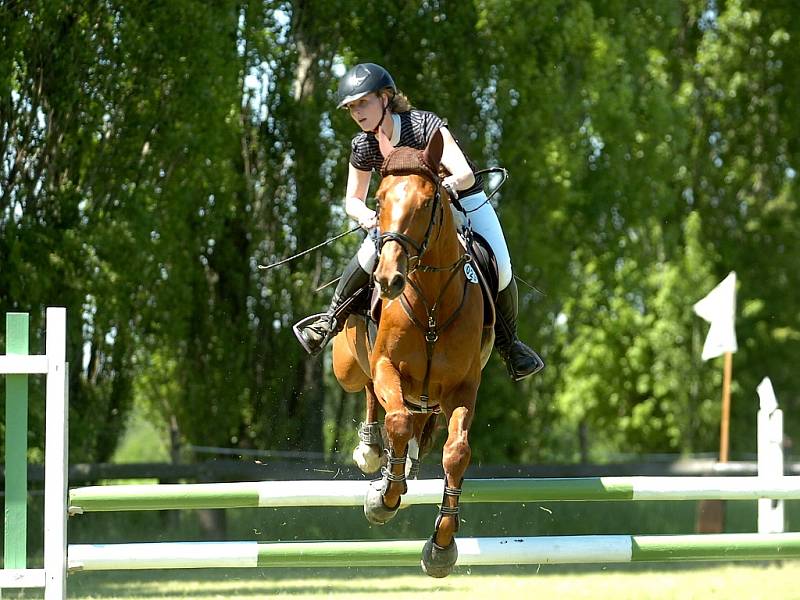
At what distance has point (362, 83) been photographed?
18.0ft

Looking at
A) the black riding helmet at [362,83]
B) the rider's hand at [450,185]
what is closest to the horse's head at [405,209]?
the rider's hand at [450,185]

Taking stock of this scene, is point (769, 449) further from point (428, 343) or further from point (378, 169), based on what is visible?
point (378, 169)

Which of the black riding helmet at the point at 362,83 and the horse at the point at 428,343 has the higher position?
the black riding helmet at the point at 362,83

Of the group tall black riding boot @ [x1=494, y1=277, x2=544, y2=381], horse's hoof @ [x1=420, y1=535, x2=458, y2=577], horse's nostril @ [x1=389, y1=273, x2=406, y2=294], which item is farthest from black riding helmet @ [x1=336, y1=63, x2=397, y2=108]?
horse's hoof @ [x1=420, y1=535, x2=458, y2=577]

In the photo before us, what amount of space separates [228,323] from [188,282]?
2.85 feet

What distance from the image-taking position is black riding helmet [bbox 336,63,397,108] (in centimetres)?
548

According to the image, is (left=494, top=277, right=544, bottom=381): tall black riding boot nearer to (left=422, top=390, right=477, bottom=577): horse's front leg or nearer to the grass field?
(left=422, top=390, right=477, bottom=577): horse's front leg

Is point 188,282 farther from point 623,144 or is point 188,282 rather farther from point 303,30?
point 623,144

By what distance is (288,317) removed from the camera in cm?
1460

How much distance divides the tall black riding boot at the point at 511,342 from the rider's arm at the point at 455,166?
0.79 m

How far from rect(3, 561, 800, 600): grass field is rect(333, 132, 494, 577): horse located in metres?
2.35

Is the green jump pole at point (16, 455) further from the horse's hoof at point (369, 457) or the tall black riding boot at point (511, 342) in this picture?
the tall black riding boot at point (511, 342)

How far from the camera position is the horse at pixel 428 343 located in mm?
5102

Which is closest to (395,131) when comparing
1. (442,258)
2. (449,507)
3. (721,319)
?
(442,258)
